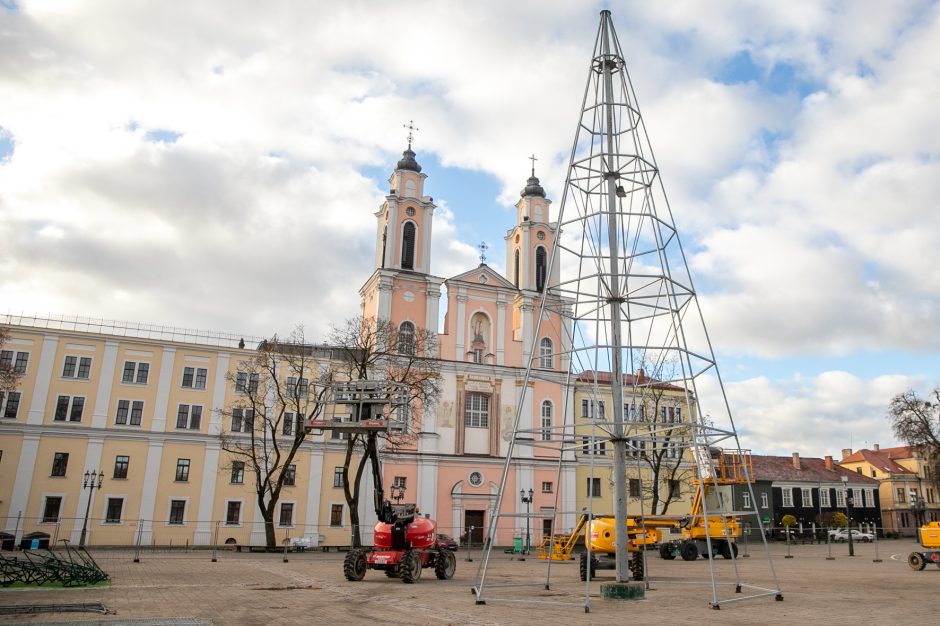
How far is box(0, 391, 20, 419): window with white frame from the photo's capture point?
42.0 metres

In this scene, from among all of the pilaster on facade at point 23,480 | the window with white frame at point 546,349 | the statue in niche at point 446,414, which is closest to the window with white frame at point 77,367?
the pilaster on facade at point 23,480

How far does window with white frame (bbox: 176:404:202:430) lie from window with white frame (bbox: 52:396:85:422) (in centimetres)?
565

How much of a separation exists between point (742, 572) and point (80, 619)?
22.9m

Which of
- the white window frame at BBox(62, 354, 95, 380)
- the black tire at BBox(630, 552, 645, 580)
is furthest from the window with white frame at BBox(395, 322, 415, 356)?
the black tire at BBox(630, 552, 645, 580)

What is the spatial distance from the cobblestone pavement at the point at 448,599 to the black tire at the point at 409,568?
35 cm

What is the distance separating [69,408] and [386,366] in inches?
774

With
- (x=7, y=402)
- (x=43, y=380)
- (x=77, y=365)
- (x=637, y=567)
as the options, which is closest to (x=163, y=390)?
(x=77, y=365)

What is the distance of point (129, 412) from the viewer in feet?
147

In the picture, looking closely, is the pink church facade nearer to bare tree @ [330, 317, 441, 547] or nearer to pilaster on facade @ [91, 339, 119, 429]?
bare tree @ [330, 317, 441, 547]

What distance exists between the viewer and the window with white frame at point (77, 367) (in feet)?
145

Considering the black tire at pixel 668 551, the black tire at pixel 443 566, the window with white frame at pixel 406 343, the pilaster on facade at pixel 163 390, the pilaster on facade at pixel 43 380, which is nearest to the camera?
the black tire at pixel 443 566

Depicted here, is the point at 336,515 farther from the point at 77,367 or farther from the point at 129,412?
the point at 77,367

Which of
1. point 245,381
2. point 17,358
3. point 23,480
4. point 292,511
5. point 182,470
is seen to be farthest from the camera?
point 245,381

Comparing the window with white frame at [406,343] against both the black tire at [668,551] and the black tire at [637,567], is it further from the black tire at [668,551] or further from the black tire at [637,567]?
the black tire at [637,567]
